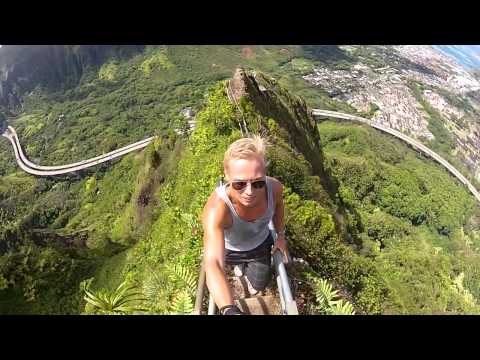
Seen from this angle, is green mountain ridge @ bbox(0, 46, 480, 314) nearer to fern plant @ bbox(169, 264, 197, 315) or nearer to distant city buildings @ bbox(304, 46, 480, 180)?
fern plant @ bbox(169, 264, 197, 315)

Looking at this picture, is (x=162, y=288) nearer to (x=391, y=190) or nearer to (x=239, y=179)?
(x=239, y=179)

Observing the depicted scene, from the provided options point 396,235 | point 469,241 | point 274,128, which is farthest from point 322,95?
point 274,128

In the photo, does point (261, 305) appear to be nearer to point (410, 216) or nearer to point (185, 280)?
point (185, 280)

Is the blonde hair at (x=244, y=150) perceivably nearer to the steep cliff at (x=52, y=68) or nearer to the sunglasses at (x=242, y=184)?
the sunglasses at (x=242, y=184)

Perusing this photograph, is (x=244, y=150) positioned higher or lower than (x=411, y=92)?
higher

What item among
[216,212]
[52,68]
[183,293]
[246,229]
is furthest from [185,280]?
[52,68]

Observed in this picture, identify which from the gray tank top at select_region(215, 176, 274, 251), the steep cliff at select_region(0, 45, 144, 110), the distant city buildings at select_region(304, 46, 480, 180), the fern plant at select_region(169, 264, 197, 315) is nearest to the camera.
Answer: the gray tank top at select_region(215, 176, 274, 251)

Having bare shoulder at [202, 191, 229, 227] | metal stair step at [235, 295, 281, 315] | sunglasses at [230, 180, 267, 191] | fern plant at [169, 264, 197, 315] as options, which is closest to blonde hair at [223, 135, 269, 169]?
sunglasses at [230, 180, 267, 191]

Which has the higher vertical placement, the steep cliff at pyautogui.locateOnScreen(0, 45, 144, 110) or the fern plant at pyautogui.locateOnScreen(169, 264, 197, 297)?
the fern plant at pyautogui.locateOnScreen(169, 264, 197, 297)
